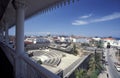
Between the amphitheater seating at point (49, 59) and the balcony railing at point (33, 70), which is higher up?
the balcony railing at point (33, 70)

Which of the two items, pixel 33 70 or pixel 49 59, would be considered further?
pixel 49 59

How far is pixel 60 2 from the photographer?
10.6 feet

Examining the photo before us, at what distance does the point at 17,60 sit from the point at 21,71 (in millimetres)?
236

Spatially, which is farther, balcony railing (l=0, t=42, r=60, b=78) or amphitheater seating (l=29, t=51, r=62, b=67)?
amphitheater seating (l=29, t=51, r=62, b=67)

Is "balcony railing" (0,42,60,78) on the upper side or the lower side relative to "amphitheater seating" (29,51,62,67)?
upper

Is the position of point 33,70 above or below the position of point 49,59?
above

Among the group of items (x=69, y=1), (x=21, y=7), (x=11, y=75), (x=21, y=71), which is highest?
(x=69, y=1)

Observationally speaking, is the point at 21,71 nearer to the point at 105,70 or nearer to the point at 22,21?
the point at 22,21

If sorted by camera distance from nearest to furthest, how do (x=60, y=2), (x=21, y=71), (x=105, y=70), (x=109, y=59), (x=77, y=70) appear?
(x=21, y=71), (x=60, y=2), (x=77, y=70), (x=105, y=70), (x=109, y=59)

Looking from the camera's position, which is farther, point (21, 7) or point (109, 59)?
point (109, 59)

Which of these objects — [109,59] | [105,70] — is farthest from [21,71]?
[109,59]

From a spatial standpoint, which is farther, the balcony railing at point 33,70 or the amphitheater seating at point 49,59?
the amphitheater seating at point 49,59

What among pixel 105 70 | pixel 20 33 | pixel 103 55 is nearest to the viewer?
pixel 20 33

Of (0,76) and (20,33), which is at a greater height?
(20,33)
